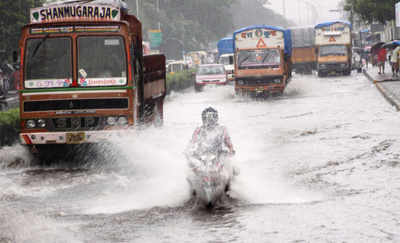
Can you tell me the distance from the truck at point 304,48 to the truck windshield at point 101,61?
1813 inches

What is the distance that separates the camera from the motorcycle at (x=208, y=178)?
9883mm

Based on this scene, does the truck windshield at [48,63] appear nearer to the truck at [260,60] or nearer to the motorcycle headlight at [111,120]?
the motorcycle headlight at [111,120]

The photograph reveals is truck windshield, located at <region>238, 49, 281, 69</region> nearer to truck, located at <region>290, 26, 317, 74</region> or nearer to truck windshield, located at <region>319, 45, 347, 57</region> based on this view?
truck windshield, located at <region>319, 45, 347, 57</region>

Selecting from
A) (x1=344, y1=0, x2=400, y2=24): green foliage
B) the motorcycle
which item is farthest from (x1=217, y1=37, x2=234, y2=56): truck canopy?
the motorcycle

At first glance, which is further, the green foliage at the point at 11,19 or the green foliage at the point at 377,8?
the green foliage at the point at 377,8

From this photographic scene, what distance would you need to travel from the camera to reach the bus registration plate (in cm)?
1406

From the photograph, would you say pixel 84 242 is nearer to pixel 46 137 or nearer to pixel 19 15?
pixel 46 137

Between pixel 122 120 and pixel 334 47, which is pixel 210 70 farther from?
pixel 122 120

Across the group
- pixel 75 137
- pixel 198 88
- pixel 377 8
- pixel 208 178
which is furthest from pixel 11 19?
pixel 208 178

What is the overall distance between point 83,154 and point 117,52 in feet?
7.50

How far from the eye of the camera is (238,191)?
1110 cm

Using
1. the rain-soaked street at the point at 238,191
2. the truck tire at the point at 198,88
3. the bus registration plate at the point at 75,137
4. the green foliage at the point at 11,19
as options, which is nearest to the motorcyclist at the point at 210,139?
the rain-soaked street at the point at 238,191

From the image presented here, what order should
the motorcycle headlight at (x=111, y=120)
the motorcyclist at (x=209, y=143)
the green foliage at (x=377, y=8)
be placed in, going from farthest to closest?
the green foliage at (x=377, y=8) → the motorcycle headlight at (x=111, y=120) → the motorcyclist at (x=209, y=143)

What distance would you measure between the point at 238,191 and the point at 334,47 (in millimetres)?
40189
